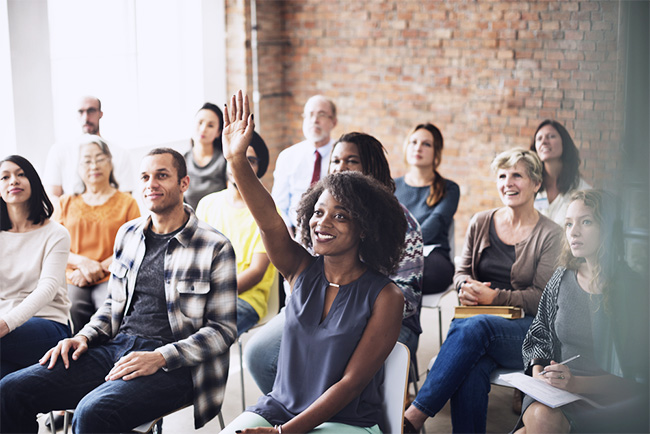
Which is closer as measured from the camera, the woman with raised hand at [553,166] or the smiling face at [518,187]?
the smiling face at [518,187]

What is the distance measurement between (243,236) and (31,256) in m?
0.96

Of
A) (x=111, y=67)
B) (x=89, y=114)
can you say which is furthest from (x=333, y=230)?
(x=111, y=67)

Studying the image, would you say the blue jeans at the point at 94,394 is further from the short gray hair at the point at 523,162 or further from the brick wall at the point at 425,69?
the brick wall at the point at 425,69

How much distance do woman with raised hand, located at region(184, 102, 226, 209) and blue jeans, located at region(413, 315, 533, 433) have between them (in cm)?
212

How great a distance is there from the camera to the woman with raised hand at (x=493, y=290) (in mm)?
2629

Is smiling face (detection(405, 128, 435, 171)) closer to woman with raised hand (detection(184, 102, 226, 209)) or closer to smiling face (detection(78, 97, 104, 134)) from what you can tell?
woman with raised hand (detection(184, 102, 226, 209))

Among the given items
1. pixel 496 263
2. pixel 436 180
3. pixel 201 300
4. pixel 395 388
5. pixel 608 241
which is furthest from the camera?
pixel 436 180

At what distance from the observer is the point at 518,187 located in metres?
3.05

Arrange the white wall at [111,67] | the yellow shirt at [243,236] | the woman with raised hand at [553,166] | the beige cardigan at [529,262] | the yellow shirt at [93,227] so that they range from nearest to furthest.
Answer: the beige cardigan at [529,262], the yellow shirt at [243,236], the yellow shirt at [93,227], the woman with raised hand at [553,166], the white wall at [111,67]

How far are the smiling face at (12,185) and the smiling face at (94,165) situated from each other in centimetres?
63

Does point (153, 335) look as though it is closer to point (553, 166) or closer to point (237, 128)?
point (237, 128)

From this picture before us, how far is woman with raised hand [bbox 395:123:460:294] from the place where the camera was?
358cm

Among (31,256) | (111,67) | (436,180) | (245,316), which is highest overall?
(111,67)

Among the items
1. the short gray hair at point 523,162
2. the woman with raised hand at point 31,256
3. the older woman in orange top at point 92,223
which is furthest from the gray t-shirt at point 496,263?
the woman with raised hand at point 31,256
